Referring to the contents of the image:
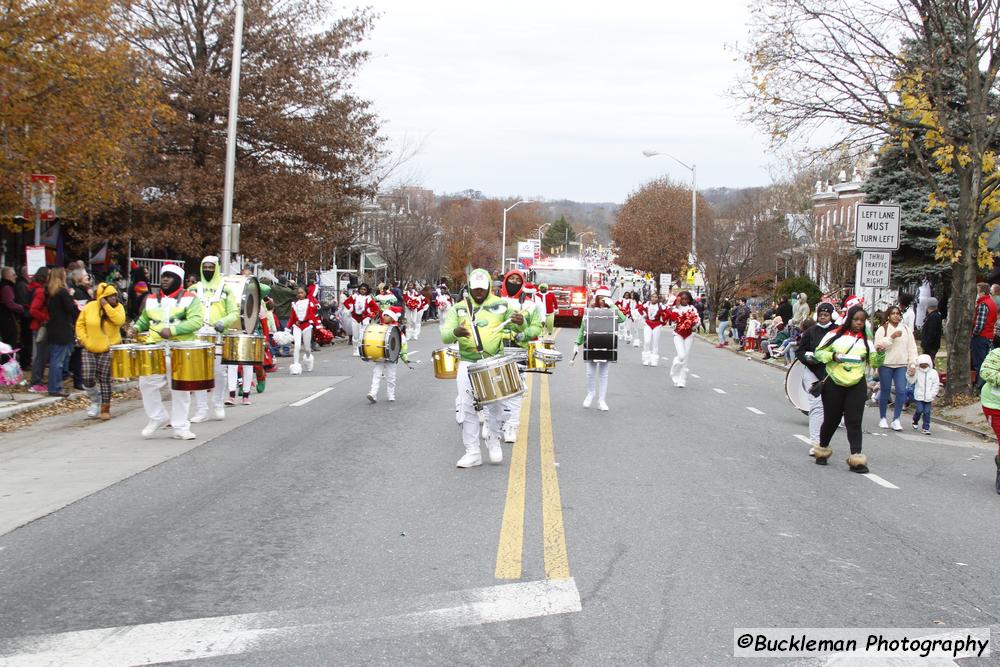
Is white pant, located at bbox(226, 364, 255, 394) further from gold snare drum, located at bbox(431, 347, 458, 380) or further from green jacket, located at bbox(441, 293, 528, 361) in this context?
green jacket, located at bbox(441, 293, 528, 361)

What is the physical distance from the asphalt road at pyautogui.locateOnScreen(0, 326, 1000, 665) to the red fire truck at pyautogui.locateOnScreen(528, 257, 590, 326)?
1305 inches

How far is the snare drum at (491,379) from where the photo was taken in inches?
397

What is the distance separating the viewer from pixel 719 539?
25.0ft

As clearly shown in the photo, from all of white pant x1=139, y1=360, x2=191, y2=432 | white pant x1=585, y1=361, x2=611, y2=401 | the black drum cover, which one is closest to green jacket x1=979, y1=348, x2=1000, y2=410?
the black drum cover

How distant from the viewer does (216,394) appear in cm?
1425

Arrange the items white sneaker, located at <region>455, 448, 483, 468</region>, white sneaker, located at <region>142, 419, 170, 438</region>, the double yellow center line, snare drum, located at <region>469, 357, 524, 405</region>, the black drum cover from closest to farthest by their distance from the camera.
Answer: the double yellow center line, snare drum, located at <region>469, 357, 524, 405</region>, white sneaker, located at <region>455, 448, 483, 468</region>, white sneaker, located at <region>142, 419, 170, 438</region>, the black drum cover

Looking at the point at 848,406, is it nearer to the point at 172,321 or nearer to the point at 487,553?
the point at 487,553

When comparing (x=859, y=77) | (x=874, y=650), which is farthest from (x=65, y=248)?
(x=874, y=650)

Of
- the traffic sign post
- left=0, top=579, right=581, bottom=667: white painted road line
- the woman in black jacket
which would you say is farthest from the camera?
the traffic sign post

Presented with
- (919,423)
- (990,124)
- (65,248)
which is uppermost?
(990,124)

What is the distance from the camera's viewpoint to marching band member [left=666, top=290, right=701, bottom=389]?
20.3m

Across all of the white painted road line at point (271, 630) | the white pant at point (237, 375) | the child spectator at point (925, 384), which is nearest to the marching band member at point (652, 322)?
the child spectator at point (925, 384)

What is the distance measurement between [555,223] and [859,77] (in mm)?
151270

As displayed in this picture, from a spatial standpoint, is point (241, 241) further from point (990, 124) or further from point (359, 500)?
point (359, 500)
